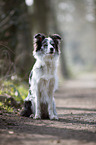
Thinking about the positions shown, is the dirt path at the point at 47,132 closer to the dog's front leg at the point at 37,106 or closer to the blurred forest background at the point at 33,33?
the dog's front leg at the point at 37,106

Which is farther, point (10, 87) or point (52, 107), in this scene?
point (10, 87)

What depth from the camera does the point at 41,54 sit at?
6496 millimetres

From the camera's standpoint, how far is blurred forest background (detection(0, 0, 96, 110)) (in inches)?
384

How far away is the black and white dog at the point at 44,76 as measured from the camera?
6.47 metres

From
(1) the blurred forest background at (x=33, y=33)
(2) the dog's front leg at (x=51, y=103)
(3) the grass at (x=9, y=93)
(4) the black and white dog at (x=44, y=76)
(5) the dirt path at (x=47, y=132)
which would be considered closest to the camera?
(5) the dirt path at (x=47, y=132)

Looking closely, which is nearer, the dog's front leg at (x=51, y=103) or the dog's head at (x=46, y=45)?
the dog's head at (x=46, y=45)

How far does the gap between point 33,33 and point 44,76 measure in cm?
1830

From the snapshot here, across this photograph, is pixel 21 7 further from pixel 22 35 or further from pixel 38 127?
pixel 38 127

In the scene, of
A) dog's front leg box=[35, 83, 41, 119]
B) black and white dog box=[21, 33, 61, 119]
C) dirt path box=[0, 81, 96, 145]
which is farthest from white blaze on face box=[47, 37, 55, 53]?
dirt path box=[0, 81, 96, 145]

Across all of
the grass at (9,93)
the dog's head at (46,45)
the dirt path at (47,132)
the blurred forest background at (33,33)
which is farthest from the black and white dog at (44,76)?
the blurred forest background at (33,33)

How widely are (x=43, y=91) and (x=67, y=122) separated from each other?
42.0 inches

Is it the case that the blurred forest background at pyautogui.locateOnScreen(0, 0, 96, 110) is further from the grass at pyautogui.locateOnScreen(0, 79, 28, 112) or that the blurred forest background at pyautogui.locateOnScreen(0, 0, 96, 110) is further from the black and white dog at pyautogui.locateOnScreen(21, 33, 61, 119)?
the black and white dog at pyautogui.locateOnScreen(21, 33, 61, 119)

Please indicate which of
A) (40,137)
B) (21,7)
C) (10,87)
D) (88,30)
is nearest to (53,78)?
(40,137)

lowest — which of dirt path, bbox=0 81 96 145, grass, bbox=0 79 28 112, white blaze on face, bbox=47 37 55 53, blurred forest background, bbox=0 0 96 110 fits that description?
dirt path, bbox=0 81 96 145
